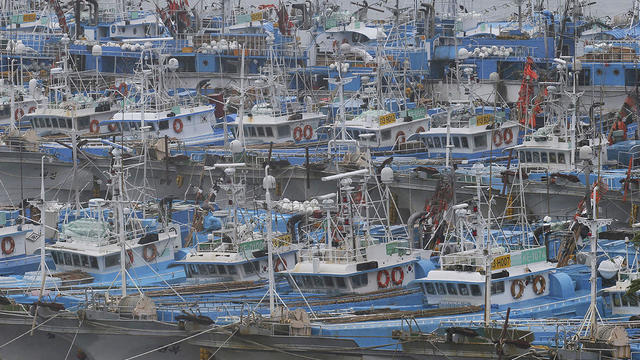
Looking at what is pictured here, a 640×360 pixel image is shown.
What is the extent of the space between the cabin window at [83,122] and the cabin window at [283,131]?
961cm

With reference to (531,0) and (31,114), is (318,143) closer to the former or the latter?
(31,114)

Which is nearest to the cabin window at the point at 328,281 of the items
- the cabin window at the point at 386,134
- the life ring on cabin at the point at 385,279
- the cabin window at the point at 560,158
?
the life ring on cabin at the point at 385,279

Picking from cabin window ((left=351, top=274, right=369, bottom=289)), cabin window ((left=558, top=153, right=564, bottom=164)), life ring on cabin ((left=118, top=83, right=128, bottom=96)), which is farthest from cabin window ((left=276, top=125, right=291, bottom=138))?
cabin window ((left=351, top=274, right=369, bottom=289))

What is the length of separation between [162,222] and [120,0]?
5351 centimetres

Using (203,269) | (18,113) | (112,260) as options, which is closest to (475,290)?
(203,269)

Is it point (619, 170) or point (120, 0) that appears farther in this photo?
point (120, 0)

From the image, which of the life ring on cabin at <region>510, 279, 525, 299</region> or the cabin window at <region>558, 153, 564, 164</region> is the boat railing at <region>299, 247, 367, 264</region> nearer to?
the life ring on cabin at <region>510, 279, 525, 299</region>

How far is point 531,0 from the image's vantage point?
91.1 m

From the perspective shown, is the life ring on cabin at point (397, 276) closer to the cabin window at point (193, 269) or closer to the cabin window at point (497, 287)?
the cabin window at point (497, 287)

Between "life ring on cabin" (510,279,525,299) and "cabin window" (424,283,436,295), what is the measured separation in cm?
215

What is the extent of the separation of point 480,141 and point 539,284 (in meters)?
21.9

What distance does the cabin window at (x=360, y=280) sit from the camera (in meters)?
44.9

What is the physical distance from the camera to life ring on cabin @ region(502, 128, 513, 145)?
66750mm

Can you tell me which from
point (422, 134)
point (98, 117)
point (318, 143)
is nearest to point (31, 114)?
point (98, 117)
